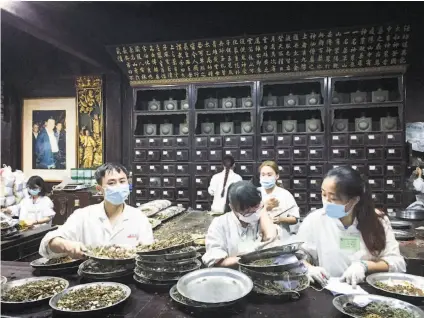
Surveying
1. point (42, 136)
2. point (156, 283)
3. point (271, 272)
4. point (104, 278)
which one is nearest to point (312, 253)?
point (271, 272)

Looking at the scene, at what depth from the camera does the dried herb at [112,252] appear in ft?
5.68

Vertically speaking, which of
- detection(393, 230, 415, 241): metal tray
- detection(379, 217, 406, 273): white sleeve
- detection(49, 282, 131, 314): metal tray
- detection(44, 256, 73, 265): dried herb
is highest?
detection(379, 217, 406, 273): white sleeve

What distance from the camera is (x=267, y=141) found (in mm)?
5309

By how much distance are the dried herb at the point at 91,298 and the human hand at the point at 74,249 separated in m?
0.27

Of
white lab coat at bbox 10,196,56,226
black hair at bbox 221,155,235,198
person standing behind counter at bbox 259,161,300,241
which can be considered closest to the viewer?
A: person standing behind counter at bbox 259,161,300,241

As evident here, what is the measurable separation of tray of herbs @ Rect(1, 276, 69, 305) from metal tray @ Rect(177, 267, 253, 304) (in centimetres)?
60

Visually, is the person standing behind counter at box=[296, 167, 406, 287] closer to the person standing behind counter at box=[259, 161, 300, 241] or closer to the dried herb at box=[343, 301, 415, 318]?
the dried herb at box=[343, 301, 415, 318]

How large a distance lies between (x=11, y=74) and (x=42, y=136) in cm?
143

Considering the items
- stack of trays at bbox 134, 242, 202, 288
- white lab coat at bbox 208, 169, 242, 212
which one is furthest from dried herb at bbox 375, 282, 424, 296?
white lab coat at bbox 208, 169, 242, 212

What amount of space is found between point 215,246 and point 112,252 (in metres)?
0.56

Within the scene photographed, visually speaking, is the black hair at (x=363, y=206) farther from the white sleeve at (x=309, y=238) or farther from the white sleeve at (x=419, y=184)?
the white sleeve at (x=419, y=184)

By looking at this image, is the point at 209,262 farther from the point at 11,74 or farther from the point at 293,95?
the point at 11,74

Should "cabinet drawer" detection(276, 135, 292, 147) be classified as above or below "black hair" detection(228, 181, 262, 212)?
above

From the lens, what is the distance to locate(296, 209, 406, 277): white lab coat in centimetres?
185
